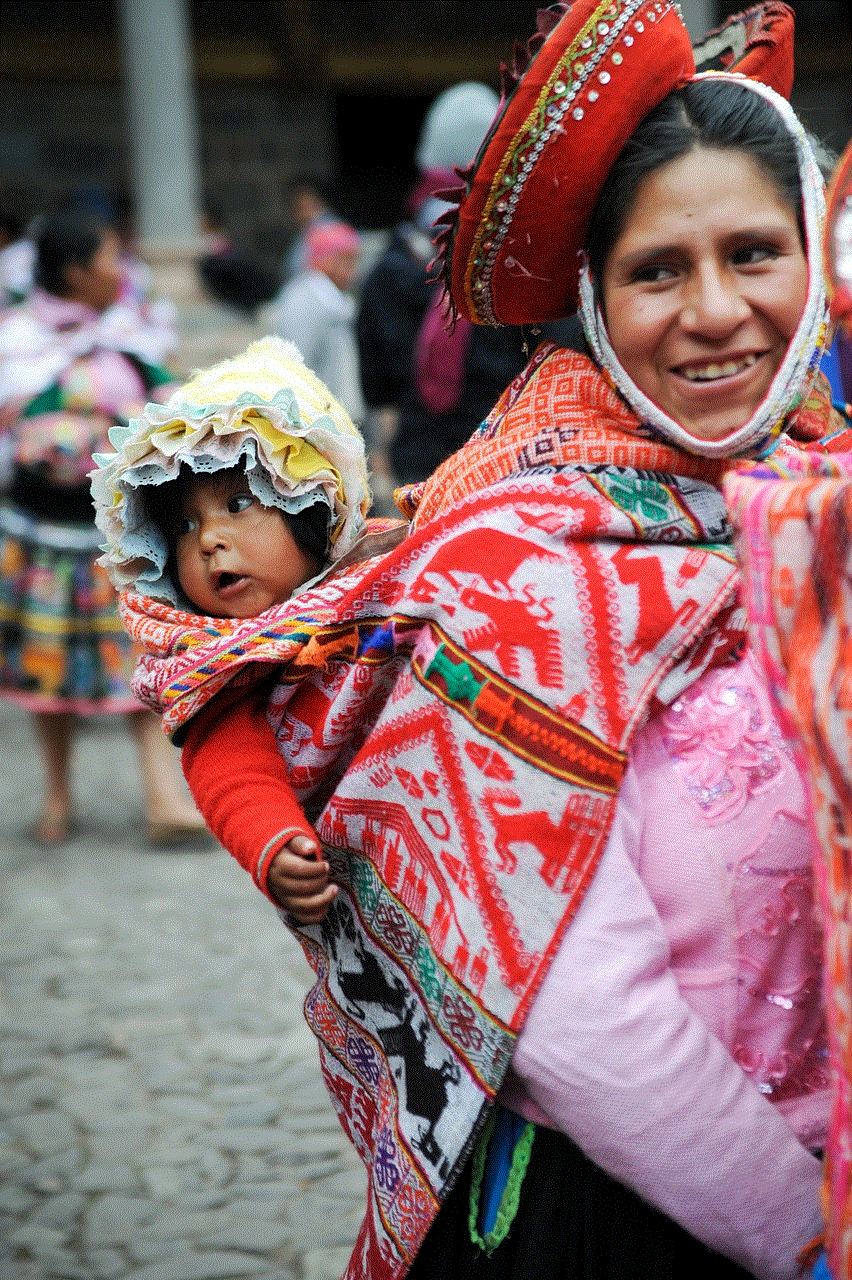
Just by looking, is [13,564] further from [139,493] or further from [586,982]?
[586,982]

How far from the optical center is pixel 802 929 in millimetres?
1482

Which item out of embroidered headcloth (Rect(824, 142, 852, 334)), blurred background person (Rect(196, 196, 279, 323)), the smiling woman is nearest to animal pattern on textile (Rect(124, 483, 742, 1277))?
the smiling woman

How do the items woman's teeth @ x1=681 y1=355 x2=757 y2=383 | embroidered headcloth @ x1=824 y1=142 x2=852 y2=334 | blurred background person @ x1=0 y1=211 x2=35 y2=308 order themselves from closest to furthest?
A: embroidered headcloth @ x1=824 y1=142 x2=852 y2=334 < woman's teeth @ x1=681 y1=355 x2=757 y2=383 < blurred background person @ x1=0 y1=211 x2=35 y2=308

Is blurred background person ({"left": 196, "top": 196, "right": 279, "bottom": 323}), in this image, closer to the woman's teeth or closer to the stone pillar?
the stone pillar

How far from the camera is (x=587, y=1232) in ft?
5.19

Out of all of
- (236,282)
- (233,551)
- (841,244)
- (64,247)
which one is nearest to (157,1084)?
(233,551)

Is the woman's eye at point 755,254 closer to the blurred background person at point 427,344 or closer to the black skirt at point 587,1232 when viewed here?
the black skirt at point 587,1232

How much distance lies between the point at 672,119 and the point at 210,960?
10.7 feet

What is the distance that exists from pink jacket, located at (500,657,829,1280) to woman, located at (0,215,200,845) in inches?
160

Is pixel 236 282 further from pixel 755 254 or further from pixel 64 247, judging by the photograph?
pixel 755 254

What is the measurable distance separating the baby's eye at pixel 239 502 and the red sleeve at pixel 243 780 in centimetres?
28

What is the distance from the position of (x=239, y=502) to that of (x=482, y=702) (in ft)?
2.01

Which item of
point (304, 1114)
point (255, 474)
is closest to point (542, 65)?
point (255, 474)

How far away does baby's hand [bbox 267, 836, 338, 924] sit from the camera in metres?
1.61
